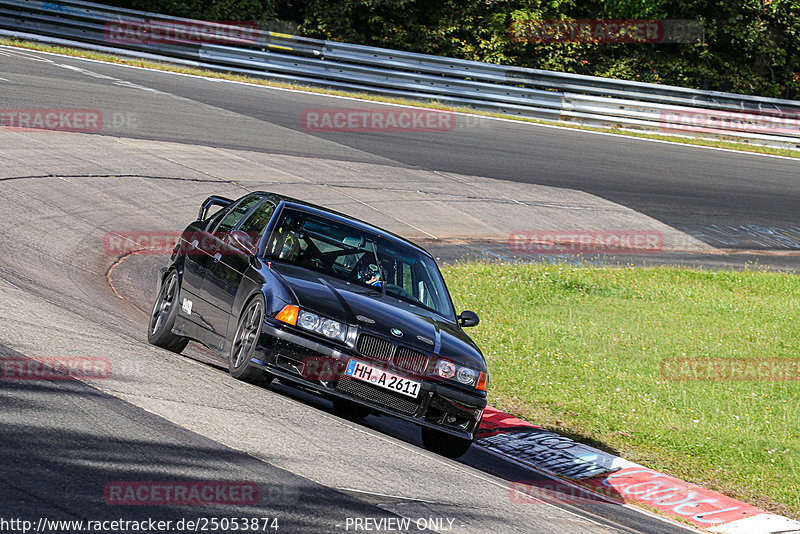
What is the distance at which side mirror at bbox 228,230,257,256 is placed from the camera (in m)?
8.37

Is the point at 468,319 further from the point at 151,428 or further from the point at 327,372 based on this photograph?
the point at 151,428

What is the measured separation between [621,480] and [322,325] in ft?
10.4

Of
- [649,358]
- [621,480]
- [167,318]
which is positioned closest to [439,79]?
[649,358]

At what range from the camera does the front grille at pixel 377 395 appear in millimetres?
7285

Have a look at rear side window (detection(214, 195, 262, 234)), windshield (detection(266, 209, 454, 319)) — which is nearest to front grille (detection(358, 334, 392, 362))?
windshield (detection(266, 209, 454, 319))

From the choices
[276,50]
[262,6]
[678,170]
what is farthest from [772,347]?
[262,6]

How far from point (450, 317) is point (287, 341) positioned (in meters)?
1.94

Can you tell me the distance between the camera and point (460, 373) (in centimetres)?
767

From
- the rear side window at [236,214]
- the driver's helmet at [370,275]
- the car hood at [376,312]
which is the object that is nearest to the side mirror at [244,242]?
the car hood at [376,312]

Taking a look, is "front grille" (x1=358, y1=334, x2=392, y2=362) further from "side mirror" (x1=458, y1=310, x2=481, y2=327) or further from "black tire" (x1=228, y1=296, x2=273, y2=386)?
"side mirror" (x1=458, y1=310, x2=481, y2=327)

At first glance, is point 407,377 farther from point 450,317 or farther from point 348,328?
point 450,317

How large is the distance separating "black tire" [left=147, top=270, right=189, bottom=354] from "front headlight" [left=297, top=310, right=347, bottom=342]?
6.56 feet

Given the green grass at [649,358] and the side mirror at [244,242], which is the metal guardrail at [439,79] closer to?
the green grass at [649,358]

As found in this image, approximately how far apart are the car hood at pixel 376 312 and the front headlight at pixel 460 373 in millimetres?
52
